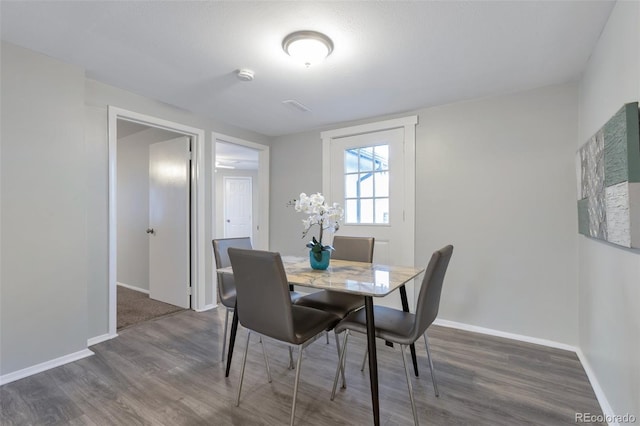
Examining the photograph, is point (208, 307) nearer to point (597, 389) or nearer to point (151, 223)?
point (151, 223)

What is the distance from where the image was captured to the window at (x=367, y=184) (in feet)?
10.8

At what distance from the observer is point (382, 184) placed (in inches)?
130

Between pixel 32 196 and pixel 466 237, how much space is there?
11.5 feet

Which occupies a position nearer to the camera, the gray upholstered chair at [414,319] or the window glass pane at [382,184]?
Result: the gray upholstered chair at [414,319]

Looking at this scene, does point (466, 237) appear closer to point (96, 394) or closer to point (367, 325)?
point (367, 325)

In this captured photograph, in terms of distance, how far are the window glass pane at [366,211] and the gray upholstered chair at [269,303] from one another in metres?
1.86

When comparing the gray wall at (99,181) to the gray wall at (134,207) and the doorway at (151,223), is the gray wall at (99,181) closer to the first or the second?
the doorway at (151,223)

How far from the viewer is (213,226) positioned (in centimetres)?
348

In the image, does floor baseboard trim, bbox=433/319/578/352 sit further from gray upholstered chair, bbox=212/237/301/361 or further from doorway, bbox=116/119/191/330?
doorway, bbox=116/119/191/330

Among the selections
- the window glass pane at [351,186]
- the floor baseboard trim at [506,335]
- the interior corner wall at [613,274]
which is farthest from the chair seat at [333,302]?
the window glass pane at [351,186]

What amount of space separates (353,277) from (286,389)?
84 cm

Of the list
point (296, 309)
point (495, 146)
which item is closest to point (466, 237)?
point (495, 146)

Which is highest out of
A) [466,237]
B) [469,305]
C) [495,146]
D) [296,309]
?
[495,146]

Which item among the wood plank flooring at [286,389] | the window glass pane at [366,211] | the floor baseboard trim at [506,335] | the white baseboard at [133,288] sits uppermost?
the window glass pane at [366,211]
